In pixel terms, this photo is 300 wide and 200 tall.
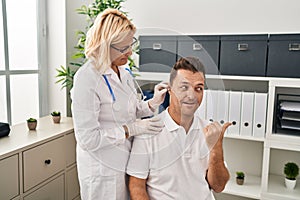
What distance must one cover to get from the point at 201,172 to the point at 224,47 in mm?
903

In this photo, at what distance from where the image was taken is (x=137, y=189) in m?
1.02

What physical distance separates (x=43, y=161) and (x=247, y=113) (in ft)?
3.94

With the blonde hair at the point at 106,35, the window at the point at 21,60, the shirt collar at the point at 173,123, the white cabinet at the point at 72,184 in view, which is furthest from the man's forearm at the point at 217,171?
the window at the point at 21,60

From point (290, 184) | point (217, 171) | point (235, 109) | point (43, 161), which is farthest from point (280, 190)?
point (43, 161)

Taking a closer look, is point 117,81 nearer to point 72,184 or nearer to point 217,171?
point 217,171

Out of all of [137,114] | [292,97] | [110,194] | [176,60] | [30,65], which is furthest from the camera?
[30,65]

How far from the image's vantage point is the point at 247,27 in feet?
6.40

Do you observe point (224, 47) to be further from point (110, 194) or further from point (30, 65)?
point (30, 65)

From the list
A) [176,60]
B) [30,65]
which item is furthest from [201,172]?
[30,65]

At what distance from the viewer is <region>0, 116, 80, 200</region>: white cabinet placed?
1.46 metres

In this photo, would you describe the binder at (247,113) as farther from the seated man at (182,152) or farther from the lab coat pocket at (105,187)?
the lab coat pocket at (105,187)

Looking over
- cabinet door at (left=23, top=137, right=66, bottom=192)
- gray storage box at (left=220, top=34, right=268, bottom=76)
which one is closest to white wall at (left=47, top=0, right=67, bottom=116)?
cabinet door at (left=23, top=137, right=66, bottom=192)

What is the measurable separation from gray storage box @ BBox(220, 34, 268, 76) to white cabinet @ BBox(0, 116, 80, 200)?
1113mm

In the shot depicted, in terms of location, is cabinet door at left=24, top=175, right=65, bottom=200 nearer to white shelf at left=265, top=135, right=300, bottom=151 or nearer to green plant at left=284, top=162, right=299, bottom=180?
white shelf at left=265, top=135, right=300, bottom=151
